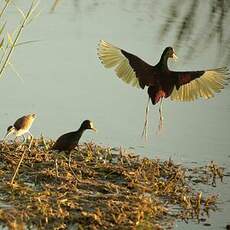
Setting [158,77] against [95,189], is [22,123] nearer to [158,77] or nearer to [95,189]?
[95,189]

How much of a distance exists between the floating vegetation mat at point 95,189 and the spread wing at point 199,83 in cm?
88

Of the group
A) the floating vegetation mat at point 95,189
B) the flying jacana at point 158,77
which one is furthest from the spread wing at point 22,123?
the flying jacana at point 158,77

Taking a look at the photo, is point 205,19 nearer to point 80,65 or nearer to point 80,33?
point 80,33

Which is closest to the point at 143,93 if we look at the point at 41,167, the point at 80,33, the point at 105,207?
the point at 80,33

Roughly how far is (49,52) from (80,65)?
1.94ft

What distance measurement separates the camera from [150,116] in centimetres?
987

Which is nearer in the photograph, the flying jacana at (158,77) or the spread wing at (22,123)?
the spread wing at (22,123)

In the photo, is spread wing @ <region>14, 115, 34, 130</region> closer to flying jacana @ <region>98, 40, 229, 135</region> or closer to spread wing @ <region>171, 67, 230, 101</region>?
flying jacana @ <region>98, 40, 229, 135</region>

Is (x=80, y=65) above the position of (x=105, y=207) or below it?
above

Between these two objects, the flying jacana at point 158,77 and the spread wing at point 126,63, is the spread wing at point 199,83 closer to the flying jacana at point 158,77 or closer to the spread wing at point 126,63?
the flying jacana at point 158,77

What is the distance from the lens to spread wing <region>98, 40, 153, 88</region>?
866 centimetres

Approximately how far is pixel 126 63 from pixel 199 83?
2.69ft

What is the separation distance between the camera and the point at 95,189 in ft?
23.7

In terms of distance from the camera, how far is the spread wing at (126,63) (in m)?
8.66
